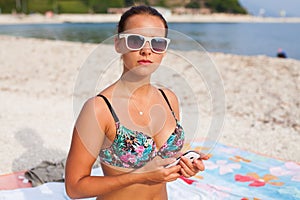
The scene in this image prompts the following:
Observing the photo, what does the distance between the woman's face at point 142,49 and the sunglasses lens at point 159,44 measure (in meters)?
0.02

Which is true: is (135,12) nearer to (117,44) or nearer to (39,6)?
(117,44)

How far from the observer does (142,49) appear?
1.83 m

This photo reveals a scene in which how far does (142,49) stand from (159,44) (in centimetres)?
10

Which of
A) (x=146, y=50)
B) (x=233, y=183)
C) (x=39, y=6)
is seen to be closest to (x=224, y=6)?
(x=39, y=6)

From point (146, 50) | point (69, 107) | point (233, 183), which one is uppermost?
point (146, 50)

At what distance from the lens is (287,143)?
→ 5469 millimetres

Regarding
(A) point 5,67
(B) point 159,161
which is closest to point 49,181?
(B) point 159,161

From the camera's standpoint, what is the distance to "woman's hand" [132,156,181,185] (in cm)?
173

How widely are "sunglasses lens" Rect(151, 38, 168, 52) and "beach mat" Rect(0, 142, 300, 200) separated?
4.72 feet

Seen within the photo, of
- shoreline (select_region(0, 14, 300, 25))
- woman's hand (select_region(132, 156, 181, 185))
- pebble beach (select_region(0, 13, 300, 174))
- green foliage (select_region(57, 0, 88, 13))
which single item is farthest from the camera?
green foliage (select_region(57, 0, 88, 13))

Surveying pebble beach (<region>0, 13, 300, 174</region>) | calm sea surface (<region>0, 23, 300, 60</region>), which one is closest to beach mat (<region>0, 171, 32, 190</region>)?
pebble beach (<region>0, 13, 300, 174</region>)

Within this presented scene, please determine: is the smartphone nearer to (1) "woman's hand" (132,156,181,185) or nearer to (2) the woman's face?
(1) "woman's hand" (132,156,181,185)

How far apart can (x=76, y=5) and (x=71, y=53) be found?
286 feet

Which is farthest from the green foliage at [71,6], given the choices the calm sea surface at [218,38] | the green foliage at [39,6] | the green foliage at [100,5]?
the calm sea surface at [218,38]
